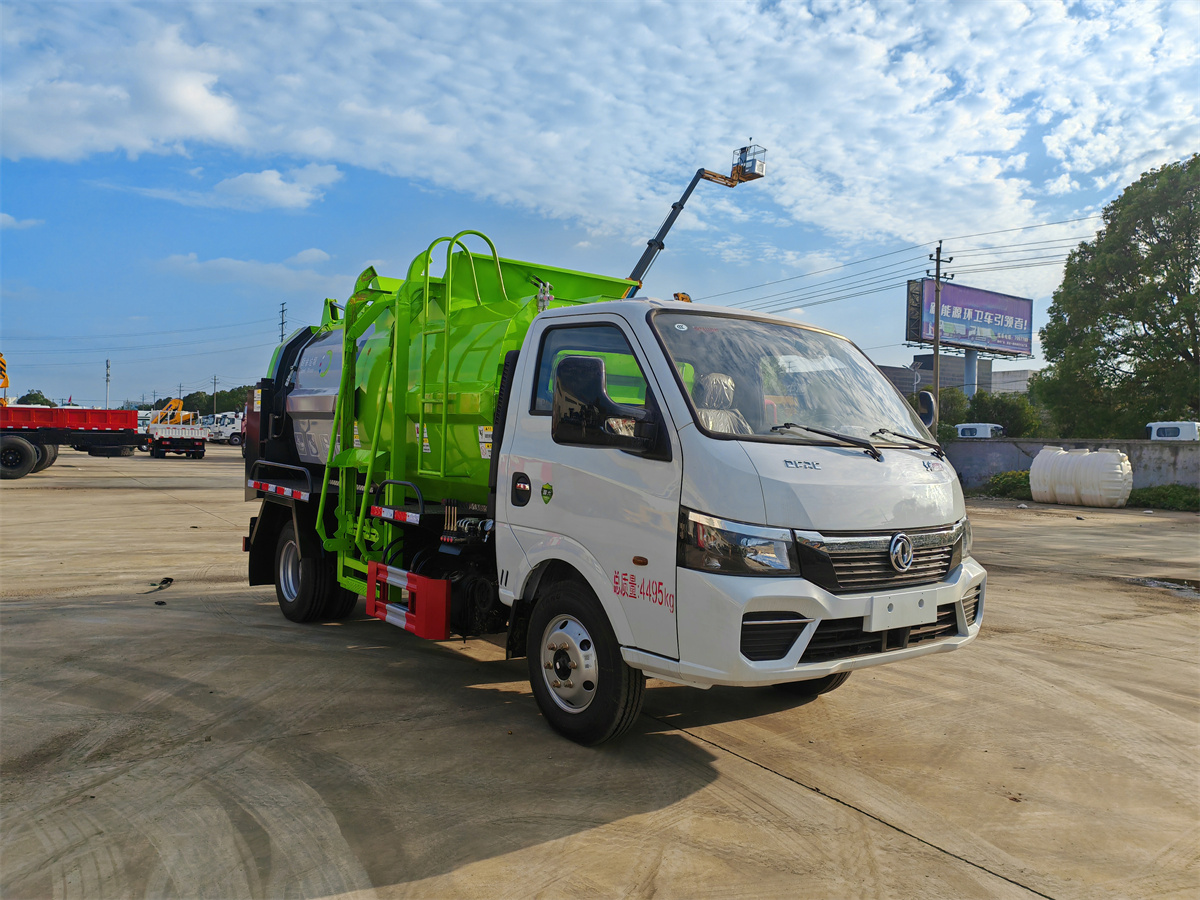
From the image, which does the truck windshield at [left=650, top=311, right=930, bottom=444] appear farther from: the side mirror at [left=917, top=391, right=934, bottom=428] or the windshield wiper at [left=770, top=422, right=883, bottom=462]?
the side mirror at [left=917, top=391, right=934, bottom=428]

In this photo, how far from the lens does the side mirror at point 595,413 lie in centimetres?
382

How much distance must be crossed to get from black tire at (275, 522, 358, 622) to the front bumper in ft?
13.1

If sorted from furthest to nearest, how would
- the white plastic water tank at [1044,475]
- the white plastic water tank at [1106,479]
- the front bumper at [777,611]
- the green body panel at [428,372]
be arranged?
1. the white plastic water tank at [1044,475]
2. the white plastic water tank at [1106,479]
3. the green body panel at [428,372]
4. the front bumper at [777,611]

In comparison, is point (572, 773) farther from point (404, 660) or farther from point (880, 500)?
point (404, 660)

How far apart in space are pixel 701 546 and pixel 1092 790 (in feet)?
7.64

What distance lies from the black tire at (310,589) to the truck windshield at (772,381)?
13.7 feet

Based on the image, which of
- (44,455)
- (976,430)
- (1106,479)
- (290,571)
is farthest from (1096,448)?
(44,455)

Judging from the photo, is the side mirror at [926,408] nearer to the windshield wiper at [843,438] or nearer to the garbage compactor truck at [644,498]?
the garbage compactor truck at [644,498]

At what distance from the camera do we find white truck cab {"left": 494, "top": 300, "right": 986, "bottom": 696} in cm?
358

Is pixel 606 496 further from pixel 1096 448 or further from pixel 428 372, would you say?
pixel 1096 448

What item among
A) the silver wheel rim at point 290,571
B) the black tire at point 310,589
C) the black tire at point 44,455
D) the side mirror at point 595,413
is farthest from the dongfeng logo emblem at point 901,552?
the black tire at point 44,455

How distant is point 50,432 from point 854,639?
29.4 metres

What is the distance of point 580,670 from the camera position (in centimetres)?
420

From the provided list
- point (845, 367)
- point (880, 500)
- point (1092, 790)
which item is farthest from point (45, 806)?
point (1092, 790)
